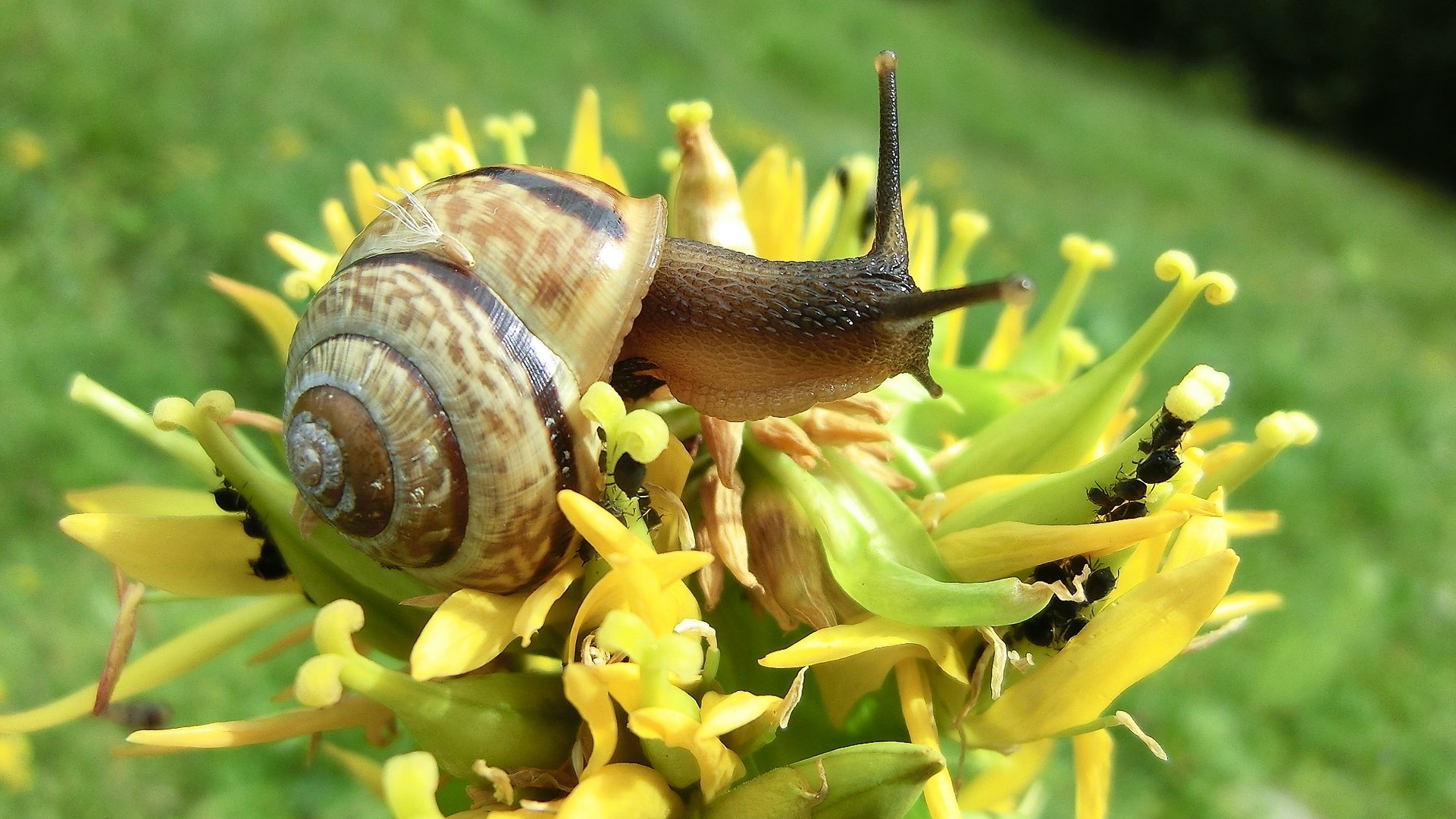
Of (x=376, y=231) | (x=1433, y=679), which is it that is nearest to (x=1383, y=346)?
(x=1433, y=679)

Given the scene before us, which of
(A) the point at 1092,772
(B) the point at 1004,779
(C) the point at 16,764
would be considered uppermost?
(A) the point at 1092,772

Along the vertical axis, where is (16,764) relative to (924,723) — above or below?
below

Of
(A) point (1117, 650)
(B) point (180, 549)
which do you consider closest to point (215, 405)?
(B) point (180, 549)

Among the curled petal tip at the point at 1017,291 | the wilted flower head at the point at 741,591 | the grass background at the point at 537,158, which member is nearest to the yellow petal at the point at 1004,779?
the wilted flower head at the point at 741,591

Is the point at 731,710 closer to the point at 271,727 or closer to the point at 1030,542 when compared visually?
the point at 1030,542

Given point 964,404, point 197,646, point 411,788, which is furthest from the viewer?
point 964,404

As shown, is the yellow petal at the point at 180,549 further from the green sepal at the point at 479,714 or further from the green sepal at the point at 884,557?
the green sepal at the point at 884,557
